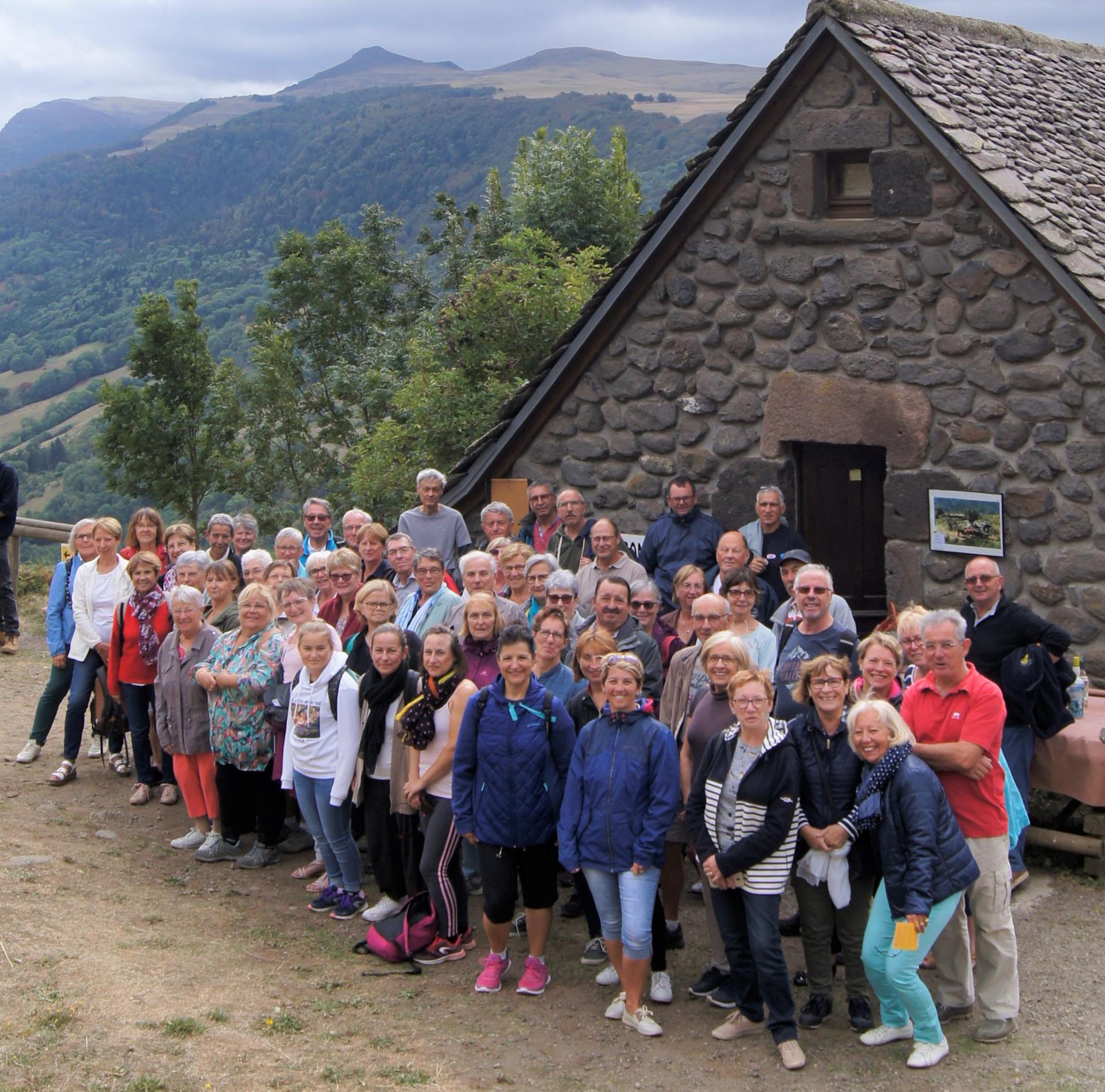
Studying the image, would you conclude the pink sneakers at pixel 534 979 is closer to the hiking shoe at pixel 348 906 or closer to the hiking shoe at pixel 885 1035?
the hiking shoe at pixel 348 906

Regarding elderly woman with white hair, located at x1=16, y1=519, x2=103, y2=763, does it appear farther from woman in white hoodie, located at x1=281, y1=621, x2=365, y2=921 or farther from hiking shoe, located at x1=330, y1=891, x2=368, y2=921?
hiking shoe, located at x1=330, y1=891, x2=368, y2=921

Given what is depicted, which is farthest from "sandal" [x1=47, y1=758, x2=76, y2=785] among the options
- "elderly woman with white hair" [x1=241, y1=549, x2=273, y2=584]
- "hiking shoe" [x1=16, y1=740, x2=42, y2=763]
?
"elderly woman with white hair" [x1=241, y1=549, x2=273, y2=584]

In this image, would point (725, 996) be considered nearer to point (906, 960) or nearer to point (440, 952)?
point (906, 960)

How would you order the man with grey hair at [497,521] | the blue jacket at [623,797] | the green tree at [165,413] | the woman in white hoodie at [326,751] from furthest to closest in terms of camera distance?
the green tree at [165,413]
the man with grey hair at [497,521]
the woman in white hoodie at [326,751]
the blue jacket at [623,797]

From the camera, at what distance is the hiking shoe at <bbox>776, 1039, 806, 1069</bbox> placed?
498 cm

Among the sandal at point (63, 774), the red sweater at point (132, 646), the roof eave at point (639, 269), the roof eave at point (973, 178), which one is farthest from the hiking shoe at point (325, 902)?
the roof eave at point (973, 178)

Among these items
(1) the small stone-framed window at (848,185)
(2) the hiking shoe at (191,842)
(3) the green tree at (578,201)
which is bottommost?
(2) the hiking shoe at (191,842)

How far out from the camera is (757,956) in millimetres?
5121

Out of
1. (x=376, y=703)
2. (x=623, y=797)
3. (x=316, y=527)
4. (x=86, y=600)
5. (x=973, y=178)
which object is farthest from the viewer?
(x=316, y=527)

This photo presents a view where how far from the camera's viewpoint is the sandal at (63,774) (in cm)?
841

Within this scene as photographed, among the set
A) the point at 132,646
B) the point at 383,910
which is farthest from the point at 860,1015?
the point at 132,646

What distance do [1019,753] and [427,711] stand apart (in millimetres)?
2992

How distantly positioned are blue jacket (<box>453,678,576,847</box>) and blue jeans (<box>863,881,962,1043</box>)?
4.64 feet

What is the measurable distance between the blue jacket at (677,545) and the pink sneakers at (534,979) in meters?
3.04
